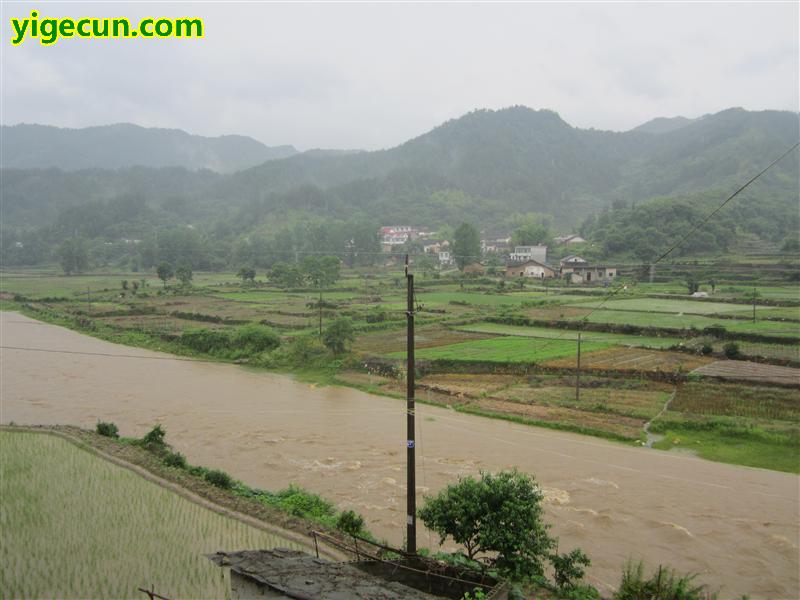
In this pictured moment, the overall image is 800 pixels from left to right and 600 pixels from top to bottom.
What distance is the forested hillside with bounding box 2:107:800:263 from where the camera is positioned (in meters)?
79.2

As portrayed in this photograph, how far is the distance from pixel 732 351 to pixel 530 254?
3945 centimetres

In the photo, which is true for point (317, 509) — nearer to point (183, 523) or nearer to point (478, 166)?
point (183, 523)

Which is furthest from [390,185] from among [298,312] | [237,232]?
[298,312]

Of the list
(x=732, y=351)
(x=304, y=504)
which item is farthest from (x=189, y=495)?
(x=732, y=351)

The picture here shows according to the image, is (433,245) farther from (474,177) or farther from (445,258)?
(474,177)

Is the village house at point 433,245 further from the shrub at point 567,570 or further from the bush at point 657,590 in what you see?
the bush at point 657,590

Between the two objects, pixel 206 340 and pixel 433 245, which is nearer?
pixel 206 340

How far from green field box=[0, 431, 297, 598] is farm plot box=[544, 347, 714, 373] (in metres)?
14.3

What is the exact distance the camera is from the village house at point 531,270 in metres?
50.3

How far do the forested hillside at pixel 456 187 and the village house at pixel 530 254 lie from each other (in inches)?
211

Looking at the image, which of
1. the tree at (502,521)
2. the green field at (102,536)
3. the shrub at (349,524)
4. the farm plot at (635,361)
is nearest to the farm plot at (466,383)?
the farm plot at (635,361)

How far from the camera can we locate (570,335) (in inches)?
1054

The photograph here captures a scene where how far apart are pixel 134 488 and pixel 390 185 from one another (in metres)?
104

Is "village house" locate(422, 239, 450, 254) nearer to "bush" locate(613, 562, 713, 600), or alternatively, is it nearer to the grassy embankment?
the grassy embankment
